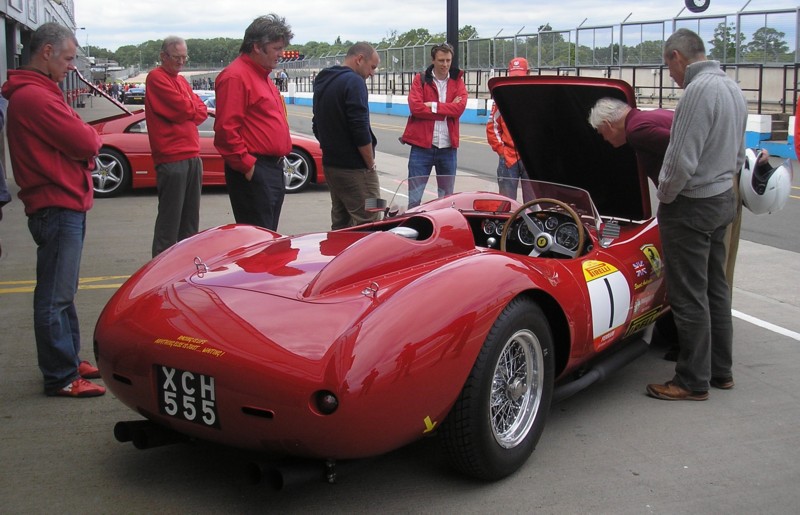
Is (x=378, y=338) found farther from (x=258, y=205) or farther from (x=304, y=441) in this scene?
(x=258, y=205)

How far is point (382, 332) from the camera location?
296cm

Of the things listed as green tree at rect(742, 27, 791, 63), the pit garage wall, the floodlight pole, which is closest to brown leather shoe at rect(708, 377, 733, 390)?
the floodlight pole

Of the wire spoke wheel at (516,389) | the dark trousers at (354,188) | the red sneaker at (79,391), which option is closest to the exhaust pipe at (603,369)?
the wire spoke wheel at (516,389)

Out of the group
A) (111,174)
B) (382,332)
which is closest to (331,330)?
(382,332)

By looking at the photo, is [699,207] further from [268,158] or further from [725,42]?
[725,42]

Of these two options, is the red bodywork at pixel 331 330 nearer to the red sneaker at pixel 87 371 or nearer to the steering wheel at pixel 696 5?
the red sneaker at pixel 87 371

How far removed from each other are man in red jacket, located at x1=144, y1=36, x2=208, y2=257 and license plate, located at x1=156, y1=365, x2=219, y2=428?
334 centimetres

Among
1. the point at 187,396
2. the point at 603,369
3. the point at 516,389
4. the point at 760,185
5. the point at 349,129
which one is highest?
the point at 349,129

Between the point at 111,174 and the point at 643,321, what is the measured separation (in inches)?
352

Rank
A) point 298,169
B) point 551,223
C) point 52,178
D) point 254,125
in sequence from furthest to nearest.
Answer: point 298,169 < point 254,125 < point 551,223 < point 52,178

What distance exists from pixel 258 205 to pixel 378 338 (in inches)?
120

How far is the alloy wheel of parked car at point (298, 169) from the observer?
12.0 metres

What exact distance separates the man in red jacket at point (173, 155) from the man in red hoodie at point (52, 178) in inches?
80.0

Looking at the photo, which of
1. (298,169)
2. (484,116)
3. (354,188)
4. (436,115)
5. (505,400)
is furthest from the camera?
(484,116)
